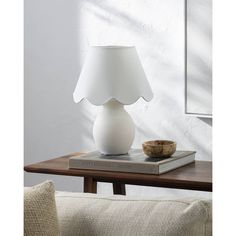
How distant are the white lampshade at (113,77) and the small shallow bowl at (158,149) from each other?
0.15m

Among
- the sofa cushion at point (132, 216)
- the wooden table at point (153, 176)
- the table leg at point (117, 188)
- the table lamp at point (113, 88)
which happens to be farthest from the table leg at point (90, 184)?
the sofa cushion at point (132, 216)

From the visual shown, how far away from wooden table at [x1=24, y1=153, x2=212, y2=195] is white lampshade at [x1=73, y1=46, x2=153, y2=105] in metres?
0.24

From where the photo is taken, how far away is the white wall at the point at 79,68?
275 centimetres

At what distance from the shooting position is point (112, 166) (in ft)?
6.27

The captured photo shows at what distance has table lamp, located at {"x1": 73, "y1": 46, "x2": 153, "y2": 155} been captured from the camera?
1950mm

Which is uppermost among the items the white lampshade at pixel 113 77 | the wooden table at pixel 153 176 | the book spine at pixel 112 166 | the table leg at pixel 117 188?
the white lampshade at pixel 113 77

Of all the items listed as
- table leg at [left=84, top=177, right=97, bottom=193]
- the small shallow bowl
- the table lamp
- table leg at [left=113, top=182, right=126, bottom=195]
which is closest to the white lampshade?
the table lamp

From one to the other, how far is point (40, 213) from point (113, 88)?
933mm

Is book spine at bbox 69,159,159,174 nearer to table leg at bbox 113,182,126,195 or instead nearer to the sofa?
table leg at bbox 113,182,126,195

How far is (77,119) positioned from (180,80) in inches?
24.3

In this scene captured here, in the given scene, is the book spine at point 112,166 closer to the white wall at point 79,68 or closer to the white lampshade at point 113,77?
the white lampshade at point 113,77

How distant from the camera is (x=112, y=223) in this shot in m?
1.10

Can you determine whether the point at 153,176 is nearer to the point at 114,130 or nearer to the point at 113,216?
the point at 114,130

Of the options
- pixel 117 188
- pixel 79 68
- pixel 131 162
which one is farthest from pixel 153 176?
pixel 79 68
